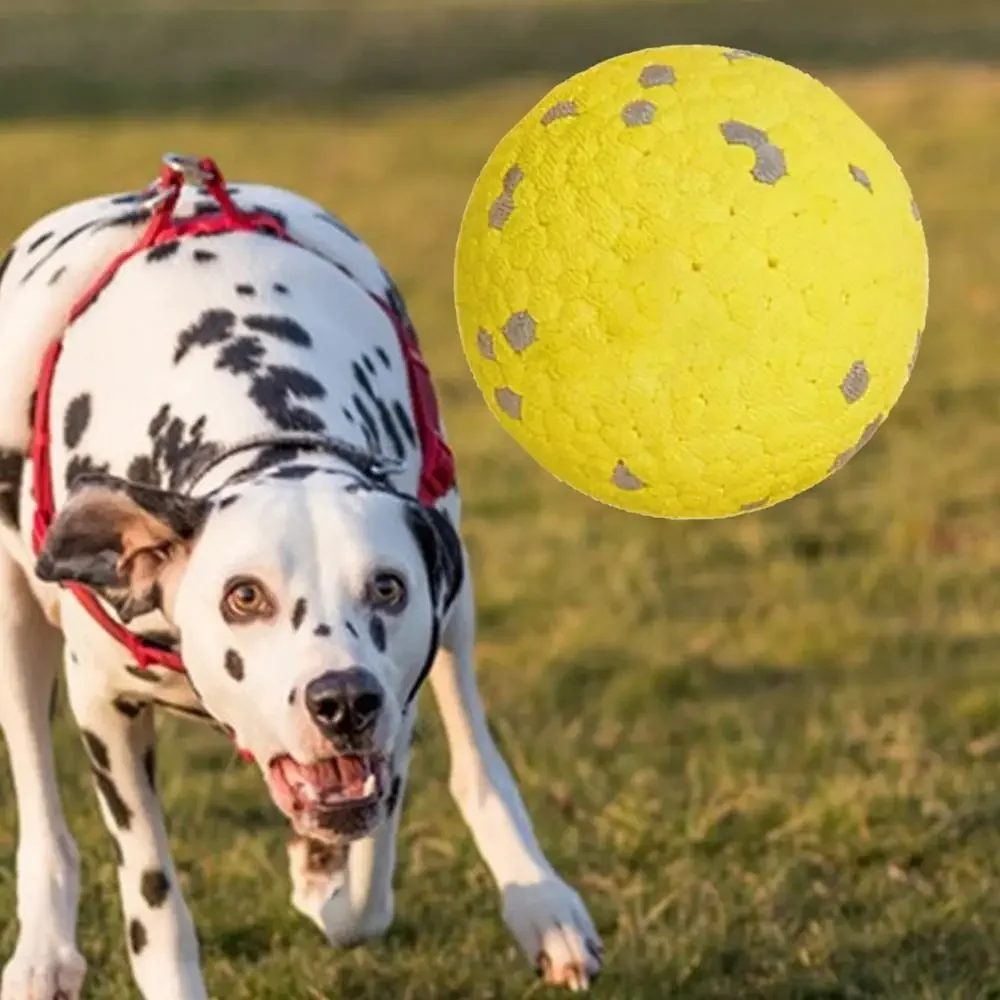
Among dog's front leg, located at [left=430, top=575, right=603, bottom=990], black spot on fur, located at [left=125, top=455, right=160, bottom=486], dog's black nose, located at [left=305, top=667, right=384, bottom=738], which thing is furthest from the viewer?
dog's front leg, located at [left=430, top=575, right=603, bottom=990]

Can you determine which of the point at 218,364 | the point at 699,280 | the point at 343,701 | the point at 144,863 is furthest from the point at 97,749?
the point at 699,280

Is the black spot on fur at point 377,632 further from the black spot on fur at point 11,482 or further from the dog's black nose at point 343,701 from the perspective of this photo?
the black spot on fur at point 11,482

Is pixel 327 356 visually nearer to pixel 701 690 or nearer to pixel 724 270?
pixel 724 270

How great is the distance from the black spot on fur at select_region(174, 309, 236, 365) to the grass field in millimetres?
1534

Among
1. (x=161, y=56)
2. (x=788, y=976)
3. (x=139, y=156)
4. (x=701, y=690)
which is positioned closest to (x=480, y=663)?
(x=701, y=690)

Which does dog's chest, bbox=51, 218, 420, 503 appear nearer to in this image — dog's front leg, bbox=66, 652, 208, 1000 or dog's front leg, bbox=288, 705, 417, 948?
dog's front leg, bbox=66, 652, 208, 1000

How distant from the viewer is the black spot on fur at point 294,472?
3.59 m

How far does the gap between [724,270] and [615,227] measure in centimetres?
23

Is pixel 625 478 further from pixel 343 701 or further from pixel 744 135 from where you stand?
pixel 343 701

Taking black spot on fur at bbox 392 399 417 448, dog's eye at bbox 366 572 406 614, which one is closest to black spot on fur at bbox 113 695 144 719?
black spot on fur at bbox 392 399 417 448

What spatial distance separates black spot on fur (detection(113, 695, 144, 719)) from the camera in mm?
4391

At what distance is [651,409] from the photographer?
4516mm

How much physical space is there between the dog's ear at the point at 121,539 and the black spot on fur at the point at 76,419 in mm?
537

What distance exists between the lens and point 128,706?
4.42 metres
